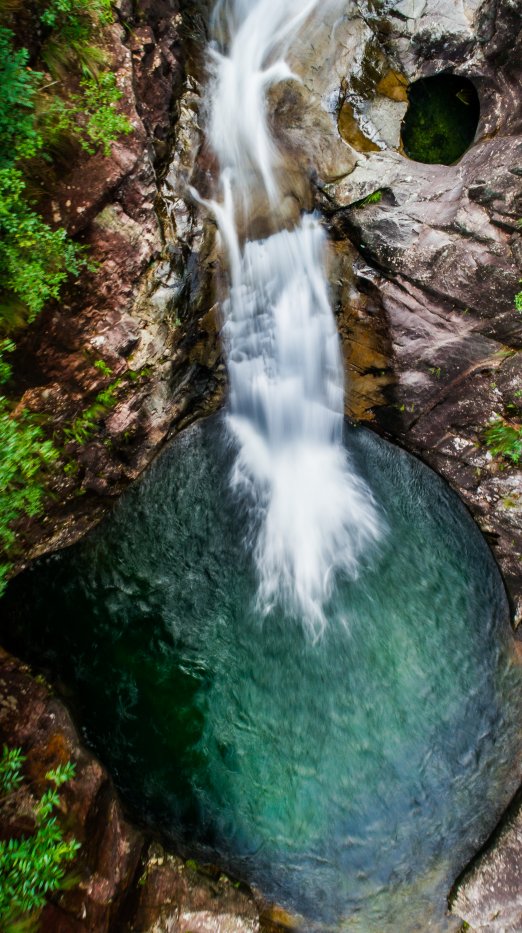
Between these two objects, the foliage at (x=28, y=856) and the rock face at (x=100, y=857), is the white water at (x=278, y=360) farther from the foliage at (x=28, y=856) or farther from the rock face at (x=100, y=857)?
the foliage at (x=28, y=856)

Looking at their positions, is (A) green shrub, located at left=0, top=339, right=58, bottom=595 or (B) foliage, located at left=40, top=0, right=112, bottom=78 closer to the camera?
(A) green shrub, located at left=0, top=339, right=58, bottom=595

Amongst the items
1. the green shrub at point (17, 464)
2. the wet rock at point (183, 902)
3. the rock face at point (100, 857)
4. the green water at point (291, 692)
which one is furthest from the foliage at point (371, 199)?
the wet rock at point (183, 902)

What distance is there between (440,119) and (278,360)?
119 inches

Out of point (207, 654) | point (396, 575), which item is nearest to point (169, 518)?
point (207, 654)

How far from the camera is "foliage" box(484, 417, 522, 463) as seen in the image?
17.3 feet

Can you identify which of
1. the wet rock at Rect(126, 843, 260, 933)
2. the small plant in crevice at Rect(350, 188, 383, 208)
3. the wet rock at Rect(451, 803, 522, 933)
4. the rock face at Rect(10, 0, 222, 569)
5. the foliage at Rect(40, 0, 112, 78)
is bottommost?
the wet rock at Rect(451, 803, 522, 933)

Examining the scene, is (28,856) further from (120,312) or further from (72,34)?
(72,34)

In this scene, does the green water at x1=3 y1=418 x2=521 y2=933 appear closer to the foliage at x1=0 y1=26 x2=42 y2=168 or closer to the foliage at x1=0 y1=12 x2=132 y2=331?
the foliage at x1=0 y1=12 x2=132 y2=331

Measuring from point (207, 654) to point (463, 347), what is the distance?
4192mm

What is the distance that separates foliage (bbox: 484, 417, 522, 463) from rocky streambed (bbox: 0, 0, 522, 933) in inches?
3.3

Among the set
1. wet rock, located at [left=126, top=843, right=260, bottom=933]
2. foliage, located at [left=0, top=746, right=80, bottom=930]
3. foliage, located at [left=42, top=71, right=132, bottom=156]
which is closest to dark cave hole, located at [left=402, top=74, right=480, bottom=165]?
foliage, located at [left=42, top=71, right=132, bottom=156]

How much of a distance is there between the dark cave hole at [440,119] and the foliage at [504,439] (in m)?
2.82

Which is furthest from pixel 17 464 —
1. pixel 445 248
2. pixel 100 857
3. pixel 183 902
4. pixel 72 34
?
pixel 445 248

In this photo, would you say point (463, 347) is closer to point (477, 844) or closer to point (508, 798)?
point (508, 798)
